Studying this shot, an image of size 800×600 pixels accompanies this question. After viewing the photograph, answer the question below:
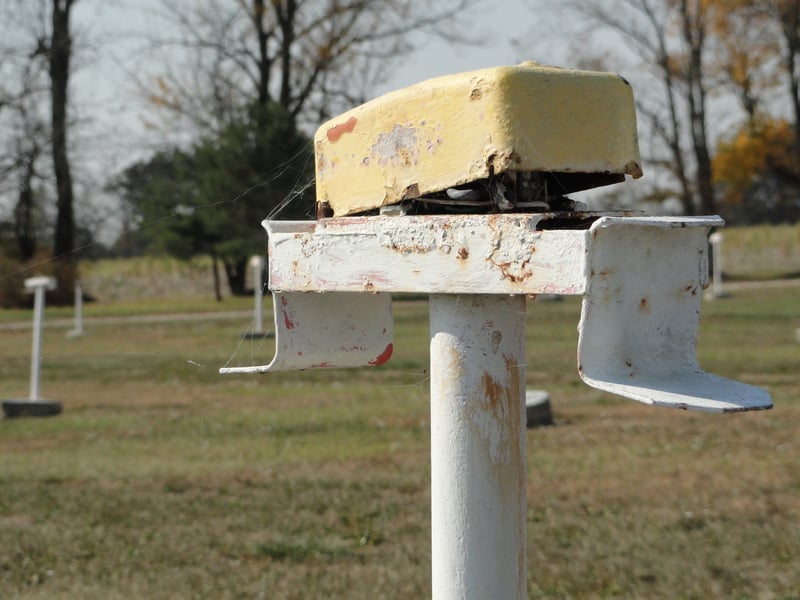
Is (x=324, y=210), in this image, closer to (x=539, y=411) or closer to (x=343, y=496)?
(x=343, y=496)

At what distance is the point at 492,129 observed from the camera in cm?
224

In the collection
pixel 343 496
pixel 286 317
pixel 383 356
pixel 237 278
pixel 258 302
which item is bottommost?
pixel 343 496

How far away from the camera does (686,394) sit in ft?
6.68

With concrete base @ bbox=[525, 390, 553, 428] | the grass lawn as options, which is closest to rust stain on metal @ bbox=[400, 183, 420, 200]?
the grass lawn

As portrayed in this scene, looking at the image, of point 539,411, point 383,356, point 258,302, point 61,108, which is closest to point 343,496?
point 539,411

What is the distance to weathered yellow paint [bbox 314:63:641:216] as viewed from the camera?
2.23 metres

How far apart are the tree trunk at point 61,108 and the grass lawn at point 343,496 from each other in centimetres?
2084

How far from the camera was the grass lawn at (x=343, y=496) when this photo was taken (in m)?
4.49

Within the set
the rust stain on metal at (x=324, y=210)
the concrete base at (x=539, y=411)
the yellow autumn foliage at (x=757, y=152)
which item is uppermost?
the yellow autumn foliage at (x=757, y=152)

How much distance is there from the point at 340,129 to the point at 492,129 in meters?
0.47

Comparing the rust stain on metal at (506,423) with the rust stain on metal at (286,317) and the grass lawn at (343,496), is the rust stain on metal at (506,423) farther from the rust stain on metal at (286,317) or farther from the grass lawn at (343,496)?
the grass lawn at (343,496)

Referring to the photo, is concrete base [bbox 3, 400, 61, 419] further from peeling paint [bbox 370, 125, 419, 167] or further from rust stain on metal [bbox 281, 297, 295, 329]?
peeling paint [bbox 370, 125, 419, 167]

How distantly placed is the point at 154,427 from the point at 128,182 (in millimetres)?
28845

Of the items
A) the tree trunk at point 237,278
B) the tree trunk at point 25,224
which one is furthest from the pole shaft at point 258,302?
the tree trunk at point 25,224
